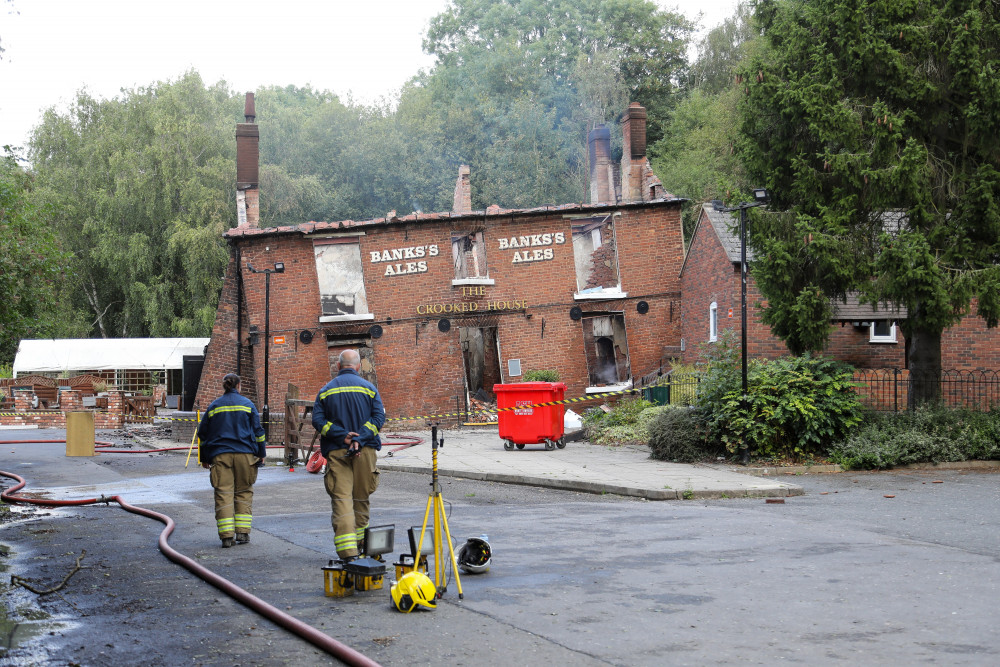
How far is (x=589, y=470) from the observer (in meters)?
17.4

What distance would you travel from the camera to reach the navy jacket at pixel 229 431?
1089 cm

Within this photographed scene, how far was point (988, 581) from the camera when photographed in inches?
311

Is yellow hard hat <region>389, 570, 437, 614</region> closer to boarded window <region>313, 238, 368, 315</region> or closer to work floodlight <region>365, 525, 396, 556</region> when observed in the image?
work floodlight <region>365, 525, 396, 556</region>

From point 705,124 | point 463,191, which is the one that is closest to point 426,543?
point 463,191

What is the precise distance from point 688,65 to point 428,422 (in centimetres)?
3703

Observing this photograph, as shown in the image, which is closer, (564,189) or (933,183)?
(933,183)

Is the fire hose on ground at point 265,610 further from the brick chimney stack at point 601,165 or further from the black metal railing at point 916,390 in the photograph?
the brick chimney stack at point 601,165

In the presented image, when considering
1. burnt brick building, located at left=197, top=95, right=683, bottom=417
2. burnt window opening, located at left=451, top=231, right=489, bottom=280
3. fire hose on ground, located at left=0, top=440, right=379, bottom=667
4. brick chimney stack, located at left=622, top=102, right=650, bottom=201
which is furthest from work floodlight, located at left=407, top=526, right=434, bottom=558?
brick chimney stack, located at left=622, top=102, right=650, bottom=201

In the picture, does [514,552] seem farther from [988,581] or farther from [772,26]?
[772,26]

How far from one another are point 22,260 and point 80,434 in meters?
5.01

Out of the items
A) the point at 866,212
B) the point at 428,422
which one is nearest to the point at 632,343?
the point at 428,422

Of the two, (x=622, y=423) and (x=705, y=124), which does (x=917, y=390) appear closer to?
(x=622, y=423)

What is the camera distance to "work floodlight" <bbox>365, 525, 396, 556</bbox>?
796cm

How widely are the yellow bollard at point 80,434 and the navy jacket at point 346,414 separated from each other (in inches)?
709
